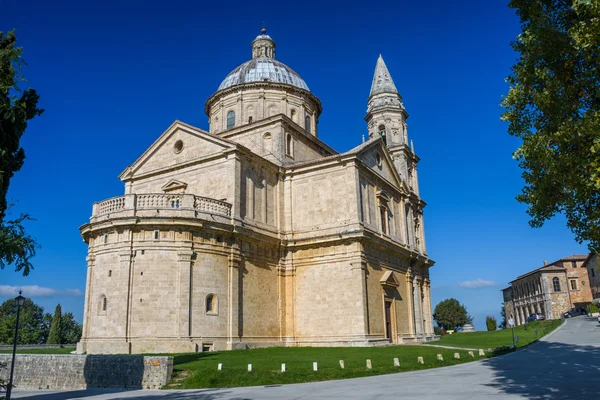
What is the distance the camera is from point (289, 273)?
99.0 ft

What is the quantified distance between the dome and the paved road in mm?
27699

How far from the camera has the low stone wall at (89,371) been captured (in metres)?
15.9

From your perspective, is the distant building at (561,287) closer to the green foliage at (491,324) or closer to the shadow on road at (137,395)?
the green foliage at (491,324)

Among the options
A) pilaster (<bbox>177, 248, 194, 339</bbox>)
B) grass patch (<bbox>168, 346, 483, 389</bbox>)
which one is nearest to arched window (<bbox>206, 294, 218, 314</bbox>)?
pilaster (<bbox>177, 248, 194, 339</bbox>)

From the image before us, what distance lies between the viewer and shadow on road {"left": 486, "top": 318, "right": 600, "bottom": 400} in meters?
11.8

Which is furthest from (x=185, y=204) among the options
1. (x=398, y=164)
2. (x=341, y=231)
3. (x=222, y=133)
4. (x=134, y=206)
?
(x=398, y=164)

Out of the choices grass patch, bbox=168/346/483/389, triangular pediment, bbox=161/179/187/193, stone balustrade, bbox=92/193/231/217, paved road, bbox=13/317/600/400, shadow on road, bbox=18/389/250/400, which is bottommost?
shadow on road, bbox=18/389/250/400

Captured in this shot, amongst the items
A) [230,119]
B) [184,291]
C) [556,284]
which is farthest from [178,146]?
[556,284]

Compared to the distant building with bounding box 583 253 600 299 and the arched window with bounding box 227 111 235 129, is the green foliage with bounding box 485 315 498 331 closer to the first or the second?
the distant building with bounding box 583 253 600 299

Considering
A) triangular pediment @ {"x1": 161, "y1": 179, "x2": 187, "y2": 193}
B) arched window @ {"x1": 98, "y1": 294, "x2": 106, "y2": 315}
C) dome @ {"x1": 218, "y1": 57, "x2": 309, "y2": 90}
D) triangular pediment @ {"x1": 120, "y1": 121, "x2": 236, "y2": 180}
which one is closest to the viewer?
arched window @ {"x1": 98, "y1": 294, "x2": 106, "y2": 315}

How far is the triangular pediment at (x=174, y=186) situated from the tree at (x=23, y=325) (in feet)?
104

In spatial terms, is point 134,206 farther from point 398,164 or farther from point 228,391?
point 398,164

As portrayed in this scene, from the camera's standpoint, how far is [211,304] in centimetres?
2516

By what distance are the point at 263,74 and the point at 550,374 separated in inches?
1226
